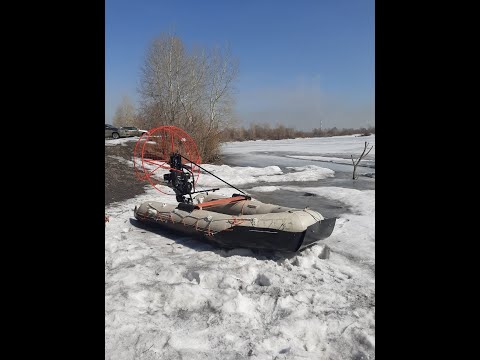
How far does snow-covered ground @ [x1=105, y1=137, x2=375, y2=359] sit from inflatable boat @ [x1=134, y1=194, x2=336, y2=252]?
0.61 feet

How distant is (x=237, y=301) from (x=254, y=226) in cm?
119

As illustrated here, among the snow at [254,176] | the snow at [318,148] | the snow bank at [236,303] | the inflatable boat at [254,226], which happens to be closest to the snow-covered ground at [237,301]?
the snow bank at [236,303]

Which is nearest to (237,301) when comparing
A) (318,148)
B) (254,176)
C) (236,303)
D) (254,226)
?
(236,303)

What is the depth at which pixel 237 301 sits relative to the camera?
9.29ft

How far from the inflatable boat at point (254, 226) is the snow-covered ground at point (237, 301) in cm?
19

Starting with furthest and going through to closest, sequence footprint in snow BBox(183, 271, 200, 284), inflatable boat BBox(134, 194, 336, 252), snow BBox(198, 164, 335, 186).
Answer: snow BBox(198, 164, 335, 186), inflatable boat BBox(134, 194, 336, 252), footprint in snow BBox(183, 271, 200, 284)

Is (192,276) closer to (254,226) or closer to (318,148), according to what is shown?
(254,226)

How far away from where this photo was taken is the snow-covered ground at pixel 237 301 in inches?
88.7

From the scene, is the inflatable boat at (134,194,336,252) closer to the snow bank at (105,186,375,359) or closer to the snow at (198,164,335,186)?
the snow bank at (105,186,375,359)

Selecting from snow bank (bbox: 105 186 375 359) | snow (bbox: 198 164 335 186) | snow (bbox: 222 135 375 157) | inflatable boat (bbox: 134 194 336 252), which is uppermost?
snow (bbox: 222 135 375 157)

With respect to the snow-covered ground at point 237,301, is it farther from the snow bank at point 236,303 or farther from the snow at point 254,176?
the snow at point 254,176

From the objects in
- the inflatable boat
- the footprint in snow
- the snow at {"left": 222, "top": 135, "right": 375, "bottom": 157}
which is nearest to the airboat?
the inflatable boat

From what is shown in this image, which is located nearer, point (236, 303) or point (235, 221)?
point (236, 303)

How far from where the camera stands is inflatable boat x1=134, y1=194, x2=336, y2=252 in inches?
145
